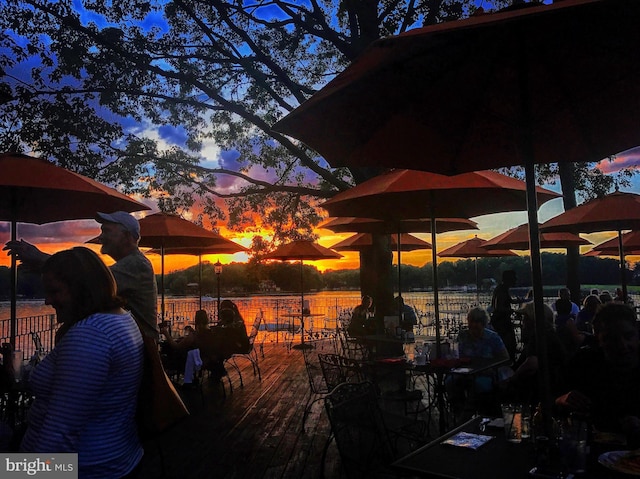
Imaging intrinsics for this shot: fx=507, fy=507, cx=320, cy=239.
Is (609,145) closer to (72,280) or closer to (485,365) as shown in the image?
(485,365)

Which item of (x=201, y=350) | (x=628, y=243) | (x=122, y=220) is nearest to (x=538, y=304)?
(x=122, y=220)

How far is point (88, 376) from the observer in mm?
1825

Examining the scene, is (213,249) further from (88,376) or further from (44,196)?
(88,376)

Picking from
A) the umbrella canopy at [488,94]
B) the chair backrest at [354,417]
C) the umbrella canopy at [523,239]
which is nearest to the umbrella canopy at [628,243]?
the umbrella canopy at [523,239]

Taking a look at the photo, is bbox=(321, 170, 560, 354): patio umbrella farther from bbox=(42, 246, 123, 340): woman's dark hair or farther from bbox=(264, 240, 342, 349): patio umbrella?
bbox=(264, 240, 342, 349): patio umbrella

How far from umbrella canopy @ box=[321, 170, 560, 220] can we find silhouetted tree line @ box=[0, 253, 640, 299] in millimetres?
12573

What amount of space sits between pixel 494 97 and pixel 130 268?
107 inches

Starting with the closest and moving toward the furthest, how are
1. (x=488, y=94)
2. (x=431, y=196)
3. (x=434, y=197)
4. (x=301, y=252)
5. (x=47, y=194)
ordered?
(x=488, y=94) < (x=47, y=194) < (x=431, y=196) < (x=434, y=197) < (x=301, y=252)

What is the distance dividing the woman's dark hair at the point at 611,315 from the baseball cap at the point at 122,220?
3.19m

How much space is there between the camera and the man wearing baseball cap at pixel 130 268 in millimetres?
3572

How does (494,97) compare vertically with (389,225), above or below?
above

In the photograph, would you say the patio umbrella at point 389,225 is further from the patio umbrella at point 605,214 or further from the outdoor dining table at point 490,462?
the outdoor dining table at point 490,462

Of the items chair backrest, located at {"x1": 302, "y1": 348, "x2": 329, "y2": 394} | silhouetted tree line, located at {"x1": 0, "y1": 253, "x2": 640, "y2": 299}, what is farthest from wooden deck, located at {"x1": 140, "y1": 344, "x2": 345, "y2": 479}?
silhouetted tree line, located at {"x1": 0, "y1": 253, "x2": 640, "y2": 299}

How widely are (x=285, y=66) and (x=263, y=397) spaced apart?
456 inches
